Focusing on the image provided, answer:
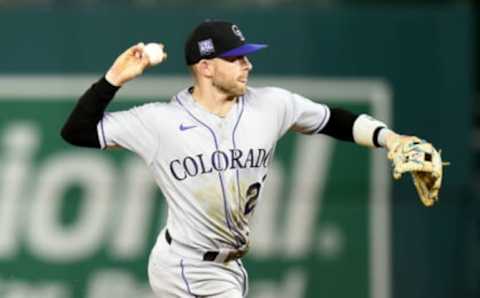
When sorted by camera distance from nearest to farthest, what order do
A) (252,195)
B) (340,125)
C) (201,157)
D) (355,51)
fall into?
(201,157), (252,195), (340,125), (355,51)

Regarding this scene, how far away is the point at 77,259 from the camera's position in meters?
7.52

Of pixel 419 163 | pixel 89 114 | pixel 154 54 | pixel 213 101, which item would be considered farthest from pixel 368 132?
pixel 89 114

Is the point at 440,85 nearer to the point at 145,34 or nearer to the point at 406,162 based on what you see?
the point at 145,34

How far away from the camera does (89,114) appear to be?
4895 mm

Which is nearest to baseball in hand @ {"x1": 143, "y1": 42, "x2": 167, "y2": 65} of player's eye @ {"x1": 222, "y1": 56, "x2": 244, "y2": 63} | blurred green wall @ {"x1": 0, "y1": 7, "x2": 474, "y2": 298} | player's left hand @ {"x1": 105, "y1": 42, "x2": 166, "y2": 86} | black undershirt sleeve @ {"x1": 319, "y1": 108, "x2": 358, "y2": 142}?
player's left hand @ {"x1": 105, "y1": 42, "x2": 166, "y2": 86}

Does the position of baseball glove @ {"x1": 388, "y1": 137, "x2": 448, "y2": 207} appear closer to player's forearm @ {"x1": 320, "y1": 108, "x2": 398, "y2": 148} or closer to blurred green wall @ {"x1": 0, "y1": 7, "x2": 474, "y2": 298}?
player's forearm @ {"x1": 320, "y1": 108, "x2": 398, "y2": 148}

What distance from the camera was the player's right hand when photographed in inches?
191

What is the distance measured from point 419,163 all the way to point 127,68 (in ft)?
3.99

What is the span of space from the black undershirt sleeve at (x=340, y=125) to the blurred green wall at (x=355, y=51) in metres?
2.29

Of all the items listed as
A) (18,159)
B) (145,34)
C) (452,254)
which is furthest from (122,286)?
(452,254)

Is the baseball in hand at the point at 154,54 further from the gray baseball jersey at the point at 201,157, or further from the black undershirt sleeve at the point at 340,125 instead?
the black undershirt sleeve at the point at 340,125

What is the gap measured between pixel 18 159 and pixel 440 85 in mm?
2658

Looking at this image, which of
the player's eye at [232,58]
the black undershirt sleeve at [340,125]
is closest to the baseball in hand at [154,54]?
the player's eye at [232,58]

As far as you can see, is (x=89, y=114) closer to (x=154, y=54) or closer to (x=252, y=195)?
(x=154, y=54)
